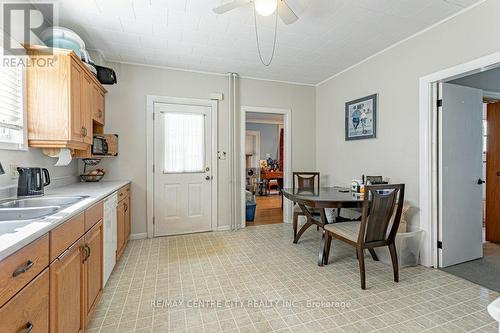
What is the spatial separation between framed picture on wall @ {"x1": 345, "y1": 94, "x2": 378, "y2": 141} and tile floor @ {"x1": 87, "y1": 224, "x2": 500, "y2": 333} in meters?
1.66

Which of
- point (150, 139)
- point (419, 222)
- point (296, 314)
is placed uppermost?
point (150, 139)

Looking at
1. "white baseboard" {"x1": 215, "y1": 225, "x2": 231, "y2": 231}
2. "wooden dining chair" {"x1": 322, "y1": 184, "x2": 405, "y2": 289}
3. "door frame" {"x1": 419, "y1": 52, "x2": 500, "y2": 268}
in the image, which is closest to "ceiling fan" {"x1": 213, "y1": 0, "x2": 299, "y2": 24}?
"wooden dining chair" {"x1": 322, "y1": 184, "x2": 405, "y2": 289}

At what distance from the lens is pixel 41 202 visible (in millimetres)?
1811

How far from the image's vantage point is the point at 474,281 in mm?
2270

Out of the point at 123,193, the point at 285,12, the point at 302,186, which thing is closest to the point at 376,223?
the point at 302,186

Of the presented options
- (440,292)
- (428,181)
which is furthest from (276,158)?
(440,292)

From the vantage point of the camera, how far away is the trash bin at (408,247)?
254cm

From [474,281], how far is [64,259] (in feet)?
10.7

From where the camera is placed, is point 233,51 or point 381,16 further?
point 233,51

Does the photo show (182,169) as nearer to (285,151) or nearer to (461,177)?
(285,151)

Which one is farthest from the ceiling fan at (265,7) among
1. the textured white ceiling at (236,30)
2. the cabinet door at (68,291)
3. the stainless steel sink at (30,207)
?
the cabinet door at (68,291)

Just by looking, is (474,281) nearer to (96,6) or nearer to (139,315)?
(139,315)

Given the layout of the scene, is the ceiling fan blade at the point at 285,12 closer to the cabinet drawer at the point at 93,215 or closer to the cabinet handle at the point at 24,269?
the cabinet drawer at the point at 93,215

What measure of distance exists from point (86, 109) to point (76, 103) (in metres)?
0.30
